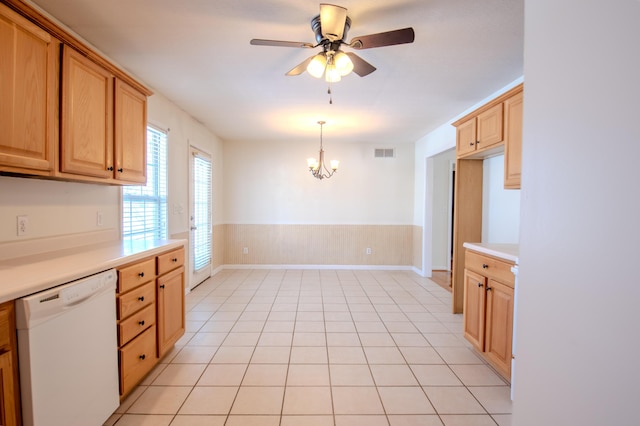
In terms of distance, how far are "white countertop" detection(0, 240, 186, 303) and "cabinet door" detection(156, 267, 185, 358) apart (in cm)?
29

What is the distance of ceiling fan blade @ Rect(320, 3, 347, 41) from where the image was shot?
1562mm

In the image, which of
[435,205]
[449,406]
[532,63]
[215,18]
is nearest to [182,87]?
[215,18]

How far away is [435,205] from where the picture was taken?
568cm

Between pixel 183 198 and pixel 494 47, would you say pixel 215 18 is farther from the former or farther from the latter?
pixel 183 198

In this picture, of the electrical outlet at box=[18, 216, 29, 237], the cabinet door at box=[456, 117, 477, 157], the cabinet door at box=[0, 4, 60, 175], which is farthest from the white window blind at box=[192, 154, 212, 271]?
the cabinet door at box=[456, 117, 477, 157]

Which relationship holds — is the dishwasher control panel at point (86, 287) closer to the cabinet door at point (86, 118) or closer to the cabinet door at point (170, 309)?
the cabinet door at point (170, 309)

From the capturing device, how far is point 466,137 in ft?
9.78

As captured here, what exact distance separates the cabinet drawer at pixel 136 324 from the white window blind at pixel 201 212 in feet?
7.50

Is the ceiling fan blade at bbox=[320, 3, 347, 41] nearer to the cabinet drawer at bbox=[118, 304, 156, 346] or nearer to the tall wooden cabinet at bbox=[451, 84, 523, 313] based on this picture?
the tall wooden cabinet at bbox=[451, 84, 523, 313]

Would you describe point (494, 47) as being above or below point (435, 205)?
above

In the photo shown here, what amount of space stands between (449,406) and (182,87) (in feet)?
11.9

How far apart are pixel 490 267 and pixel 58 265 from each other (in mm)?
2838

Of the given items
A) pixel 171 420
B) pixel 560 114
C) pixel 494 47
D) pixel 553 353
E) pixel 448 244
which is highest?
pixel 494 47

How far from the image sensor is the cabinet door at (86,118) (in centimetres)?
172
